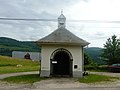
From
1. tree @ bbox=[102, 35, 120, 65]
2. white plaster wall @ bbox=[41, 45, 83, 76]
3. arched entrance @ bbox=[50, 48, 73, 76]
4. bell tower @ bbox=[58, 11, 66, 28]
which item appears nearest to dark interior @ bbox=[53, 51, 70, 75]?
arched entrance @ bbox=[50, 48, 73, 76]

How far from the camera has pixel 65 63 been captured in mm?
35438

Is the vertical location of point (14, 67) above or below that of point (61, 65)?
above

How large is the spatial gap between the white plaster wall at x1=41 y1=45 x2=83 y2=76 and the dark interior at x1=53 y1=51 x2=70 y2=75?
7.89 feet

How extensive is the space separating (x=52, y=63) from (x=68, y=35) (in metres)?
3.75

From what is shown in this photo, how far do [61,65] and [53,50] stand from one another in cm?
358

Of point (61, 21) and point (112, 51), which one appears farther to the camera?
point (112, 51)

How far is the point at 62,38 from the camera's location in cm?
3303

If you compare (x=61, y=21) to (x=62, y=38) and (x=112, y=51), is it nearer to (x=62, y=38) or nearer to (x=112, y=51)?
(x=62, y=38)

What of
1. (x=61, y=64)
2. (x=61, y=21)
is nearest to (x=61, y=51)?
(x=61, y=64)

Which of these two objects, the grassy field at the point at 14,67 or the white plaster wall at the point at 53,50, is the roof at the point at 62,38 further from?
the grassy field at the point at 14,67

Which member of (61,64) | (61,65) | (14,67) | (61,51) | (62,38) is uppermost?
(62,38)

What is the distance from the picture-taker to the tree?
50312mm

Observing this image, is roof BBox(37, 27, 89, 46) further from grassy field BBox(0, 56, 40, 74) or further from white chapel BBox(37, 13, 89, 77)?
grassy field BBox(0, 56, 40, 74)

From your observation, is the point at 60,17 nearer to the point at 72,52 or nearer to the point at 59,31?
the point at 59,31
